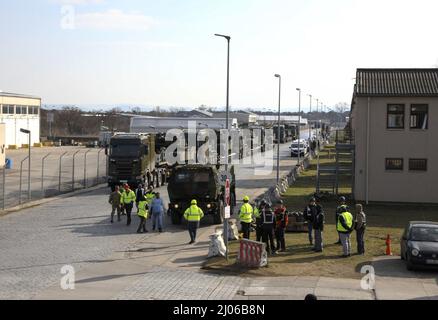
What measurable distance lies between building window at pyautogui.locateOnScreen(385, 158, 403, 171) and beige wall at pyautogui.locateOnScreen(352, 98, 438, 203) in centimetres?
19

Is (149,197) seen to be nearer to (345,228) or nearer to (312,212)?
(312,212)

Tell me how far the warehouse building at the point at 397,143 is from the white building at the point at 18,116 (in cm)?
6078

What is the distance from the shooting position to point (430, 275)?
721 inches

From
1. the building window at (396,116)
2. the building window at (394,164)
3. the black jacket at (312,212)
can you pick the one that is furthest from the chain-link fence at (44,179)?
the building window at (396,116)

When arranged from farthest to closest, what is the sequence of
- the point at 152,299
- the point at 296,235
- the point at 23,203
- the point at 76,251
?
the point at 23,203
the point at 296,235
the point at 76,251
the point at 152,299

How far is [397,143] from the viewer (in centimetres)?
3541

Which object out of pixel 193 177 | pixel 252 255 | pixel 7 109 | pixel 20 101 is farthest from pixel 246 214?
pixel 20 101

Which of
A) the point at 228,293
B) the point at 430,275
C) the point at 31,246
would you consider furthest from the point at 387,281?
the point at 31,246

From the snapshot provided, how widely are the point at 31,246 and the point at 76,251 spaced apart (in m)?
1.88

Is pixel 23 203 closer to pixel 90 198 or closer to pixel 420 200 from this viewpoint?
pixel 90 198

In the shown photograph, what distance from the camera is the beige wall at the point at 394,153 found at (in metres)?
35.1

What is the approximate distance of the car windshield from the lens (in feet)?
63.2

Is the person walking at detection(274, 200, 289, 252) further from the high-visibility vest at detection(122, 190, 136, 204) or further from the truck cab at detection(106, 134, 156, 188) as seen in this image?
the truck cab at detection(106, 134, 156, 188)

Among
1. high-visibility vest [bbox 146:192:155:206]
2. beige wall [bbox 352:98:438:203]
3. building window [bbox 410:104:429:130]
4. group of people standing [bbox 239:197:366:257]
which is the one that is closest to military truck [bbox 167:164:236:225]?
high-visibility vest [bbox 146:192:155:206]
